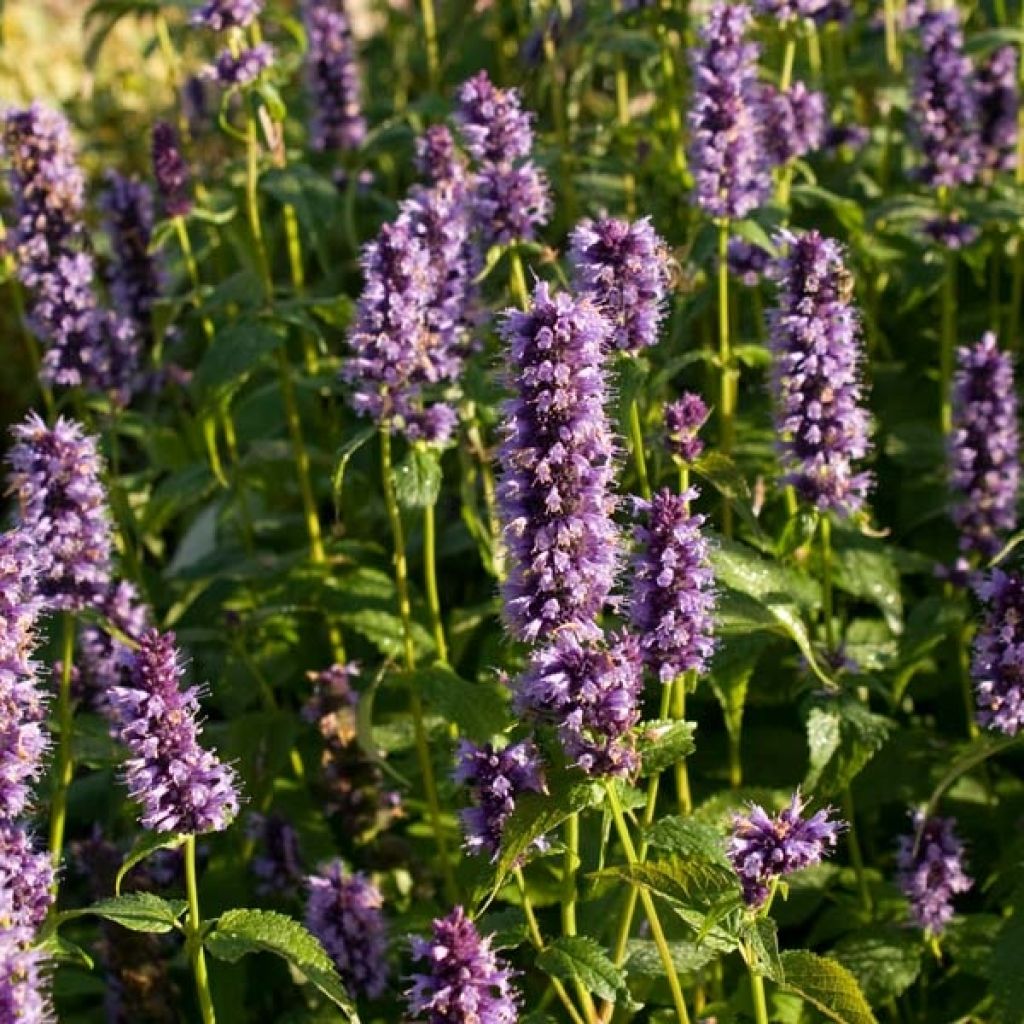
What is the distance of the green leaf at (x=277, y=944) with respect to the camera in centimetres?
293

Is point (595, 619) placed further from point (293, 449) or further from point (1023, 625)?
point (293, 449)

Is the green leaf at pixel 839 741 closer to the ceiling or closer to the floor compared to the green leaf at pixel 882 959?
closer to the ceiling

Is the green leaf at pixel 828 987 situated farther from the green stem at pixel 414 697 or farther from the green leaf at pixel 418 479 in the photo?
the green leaf at pixel 418 479

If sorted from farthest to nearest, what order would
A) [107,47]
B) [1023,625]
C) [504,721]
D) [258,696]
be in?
[107,47]
[258,696]
[504,721]
[1023,625]

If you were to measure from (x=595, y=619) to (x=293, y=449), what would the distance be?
226 cm

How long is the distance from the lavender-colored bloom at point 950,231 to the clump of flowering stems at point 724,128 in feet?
2.99

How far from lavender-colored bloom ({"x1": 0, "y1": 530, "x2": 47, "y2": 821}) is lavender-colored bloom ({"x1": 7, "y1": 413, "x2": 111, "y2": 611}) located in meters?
0.49

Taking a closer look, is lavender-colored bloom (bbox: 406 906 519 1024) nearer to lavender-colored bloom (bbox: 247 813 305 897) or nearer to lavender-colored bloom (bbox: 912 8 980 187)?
lavender-colored bloom (bbox: 247 813 305 897)

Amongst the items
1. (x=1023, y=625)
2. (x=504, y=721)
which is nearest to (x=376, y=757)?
(x=504, y=721)

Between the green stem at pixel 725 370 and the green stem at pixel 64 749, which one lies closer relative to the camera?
the green stem at pixel 64 749

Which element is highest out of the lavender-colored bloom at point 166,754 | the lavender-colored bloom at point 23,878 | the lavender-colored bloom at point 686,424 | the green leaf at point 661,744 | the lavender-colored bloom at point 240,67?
the lavender-colored bloom at point 240,67

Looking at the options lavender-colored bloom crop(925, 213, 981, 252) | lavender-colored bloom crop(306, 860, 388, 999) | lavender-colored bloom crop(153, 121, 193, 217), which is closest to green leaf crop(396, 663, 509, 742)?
lavender-colored bloom crop(306, 860, 388, 999)

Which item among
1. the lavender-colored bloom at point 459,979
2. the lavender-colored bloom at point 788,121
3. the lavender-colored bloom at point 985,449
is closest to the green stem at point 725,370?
the lavender-colored bloom at point 788,121

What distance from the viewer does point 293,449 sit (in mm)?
5047
